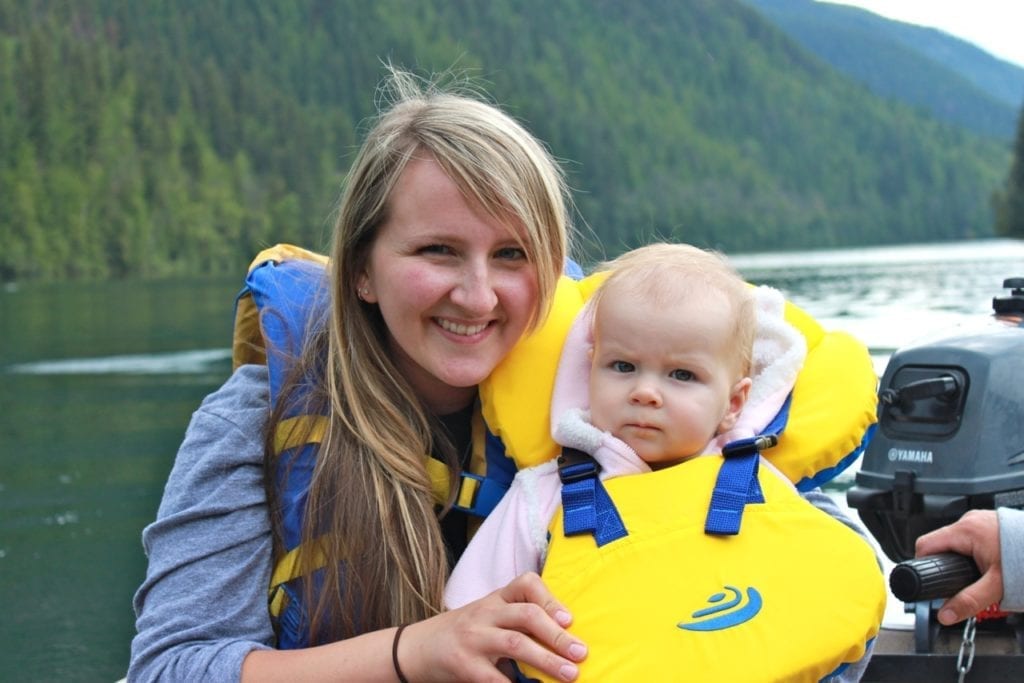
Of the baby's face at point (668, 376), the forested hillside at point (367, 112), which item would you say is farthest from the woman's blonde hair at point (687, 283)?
the forested hillside at point (367, 112)

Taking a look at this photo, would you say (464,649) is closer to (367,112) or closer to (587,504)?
(587,504)

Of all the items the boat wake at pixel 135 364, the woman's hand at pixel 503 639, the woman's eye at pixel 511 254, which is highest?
the woman's eye at pixel 511 254

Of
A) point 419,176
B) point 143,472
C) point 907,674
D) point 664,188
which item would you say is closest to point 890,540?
point 907,674

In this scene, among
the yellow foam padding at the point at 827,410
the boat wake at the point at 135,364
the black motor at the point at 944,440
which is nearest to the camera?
the yellow foam padding at the point at 827,410

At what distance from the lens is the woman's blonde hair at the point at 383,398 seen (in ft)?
7.00

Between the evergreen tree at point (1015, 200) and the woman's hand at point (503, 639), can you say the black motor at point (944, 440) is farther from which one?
the evergreen tree at point (1015, 200)

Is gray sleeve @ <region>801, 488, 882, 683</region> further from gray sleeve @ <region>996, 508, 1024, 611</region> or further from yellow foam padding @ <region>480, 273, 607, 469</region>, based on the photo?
yellow foam padding @ <region>480, 273, 607, 469</region>

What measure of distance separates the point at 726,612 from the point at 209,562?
0.88 meters

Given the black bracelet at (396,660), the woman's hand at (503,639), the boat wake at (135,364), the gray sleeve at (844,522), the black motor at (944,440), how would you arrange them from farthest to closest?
the boat wake at (135,364), the black motor at (944,440), the gray sleeve at (844,522), the black bracelet at (396,660), the woman's hand at (503,639)

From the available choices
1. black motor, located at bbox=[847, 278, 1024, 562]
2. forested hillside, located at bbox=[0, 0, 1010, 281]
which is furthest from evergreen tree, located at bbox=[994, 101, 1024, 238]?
black motor, located at bbox=[847, 278, 1024, 562]

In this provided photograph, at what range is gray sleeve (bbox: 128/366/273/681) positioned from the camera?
2.00 m

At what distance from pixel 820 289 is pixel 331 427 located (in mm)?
28231

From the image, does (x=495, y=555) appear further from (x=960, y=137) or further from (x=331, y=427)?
(x=960, y=137)

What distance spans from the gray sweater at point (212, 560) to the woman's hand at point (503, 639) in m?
0.35
